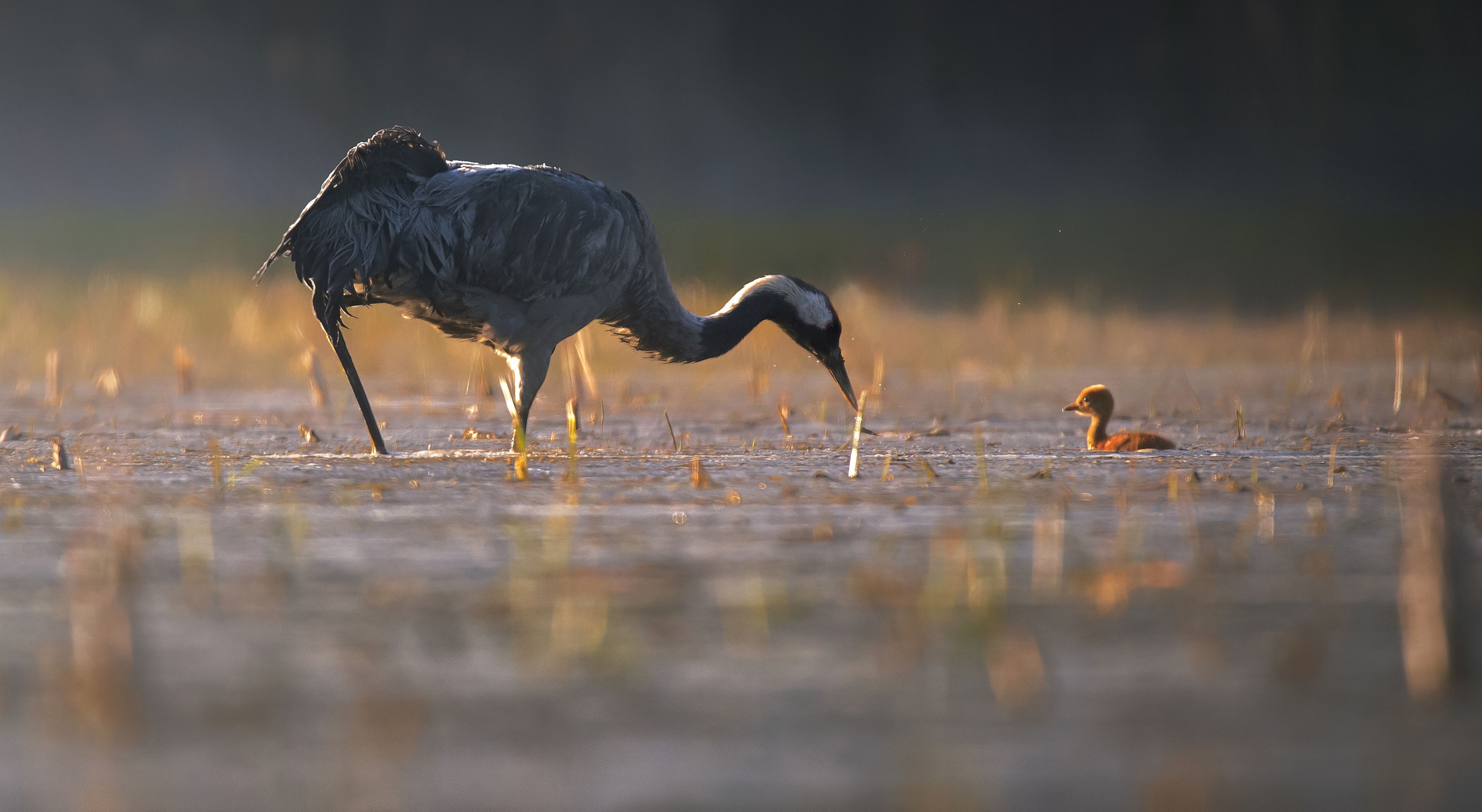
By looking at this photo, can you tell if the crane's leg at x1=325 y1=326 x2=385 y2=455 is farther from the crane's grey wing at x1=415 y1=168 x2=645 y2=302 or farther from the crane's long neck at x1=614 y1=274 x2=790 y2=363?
the crane's long neck at x1=614 y1=274 x2=790 y2=363

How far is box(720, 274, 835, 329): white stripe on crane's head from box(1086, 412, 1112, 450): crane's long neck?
161 centimetres

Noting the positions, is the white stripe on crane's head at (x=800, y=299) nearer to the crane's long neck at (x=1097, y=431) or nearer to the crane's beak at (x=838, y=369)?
the crane's beak at (x=838, y=369)

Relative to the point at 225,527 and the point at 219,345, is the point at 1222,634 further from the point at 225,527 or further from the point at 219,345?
the point at 219,345

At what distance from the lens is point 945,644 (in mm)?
3588

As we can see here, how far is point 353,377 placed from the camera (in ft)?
26.8

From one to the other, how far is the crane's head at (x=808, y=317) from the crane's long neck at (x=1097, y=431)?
145 cm

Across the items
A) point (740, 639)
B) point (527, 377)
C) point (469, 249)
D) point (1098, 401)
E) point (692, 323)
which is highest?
point (469, 249)

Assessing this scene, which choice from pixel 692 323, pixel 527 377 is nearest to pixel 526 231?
pixel 527 377

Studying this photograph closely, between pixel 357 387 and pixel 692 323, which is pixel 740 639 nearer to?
pixel 357 387

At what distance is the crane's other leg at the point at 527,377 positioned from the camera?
8219 mm

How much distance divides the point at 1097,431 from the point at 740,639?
533 centimetres

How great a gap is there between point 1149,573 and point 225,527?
265cm

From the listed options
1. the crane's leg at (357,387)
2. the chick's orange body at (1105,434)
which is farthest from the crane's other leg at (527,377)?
the chick's orange body at (1105,434)

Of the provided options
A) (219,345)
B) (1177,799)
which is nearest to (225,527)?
(1177,799)
